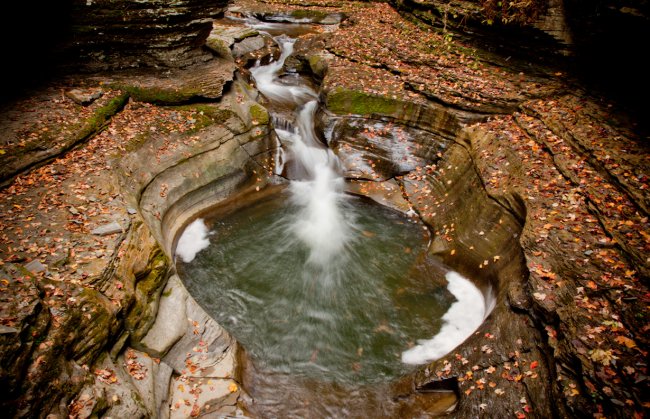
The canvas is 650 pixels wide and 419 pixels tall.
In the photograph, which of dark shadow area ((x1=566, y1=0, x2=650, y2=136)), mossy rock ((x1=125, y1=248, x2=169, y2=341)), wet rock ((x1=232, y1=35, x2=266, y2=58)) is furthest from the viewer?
wet rock ((x1=232, y1=35, x2=266, y2=58))

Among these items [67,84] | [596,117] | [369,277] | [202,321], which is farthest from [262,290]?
[596,117]

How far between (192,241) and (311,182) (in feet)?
14.2

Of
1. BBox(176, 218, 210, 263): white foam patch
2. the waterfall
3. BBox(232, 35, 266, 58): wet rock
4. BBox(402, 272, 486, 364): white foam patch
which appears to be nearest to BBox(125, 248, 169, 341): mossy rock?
BBox(176, 218, 210, 263): white foam patch

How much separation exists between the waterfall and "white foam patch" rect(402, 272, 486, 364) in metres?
2.70

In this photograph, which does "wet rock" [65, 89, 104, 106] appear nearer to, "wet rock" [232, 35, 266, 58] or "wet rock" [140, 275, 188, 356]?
"wet rock" [140, 275, 188, 356]

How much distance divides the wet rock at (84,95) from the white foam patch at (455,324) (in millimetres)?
10606

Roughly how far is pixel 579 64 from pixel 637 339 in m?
9.00

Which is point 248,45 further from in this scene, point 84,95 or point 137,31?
point 84,95

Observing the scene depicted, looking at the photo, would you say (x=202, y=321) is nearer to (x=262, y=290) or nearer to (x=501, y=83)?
(x=262, y=290)

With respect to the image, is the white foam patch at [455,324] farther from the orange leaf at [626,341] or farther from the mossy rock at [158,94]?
the mossy rock at [158,94]

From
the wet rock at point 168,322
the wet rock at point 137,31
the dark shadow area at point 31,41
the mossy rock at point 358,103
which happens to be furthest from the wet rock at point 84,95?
the mossy rock at point 358,103

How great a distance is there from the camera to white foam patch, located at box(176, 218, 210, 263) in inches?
342

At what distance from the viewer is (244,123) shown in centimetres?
1076

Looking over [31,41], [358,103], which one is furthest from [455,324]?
[31,41]
